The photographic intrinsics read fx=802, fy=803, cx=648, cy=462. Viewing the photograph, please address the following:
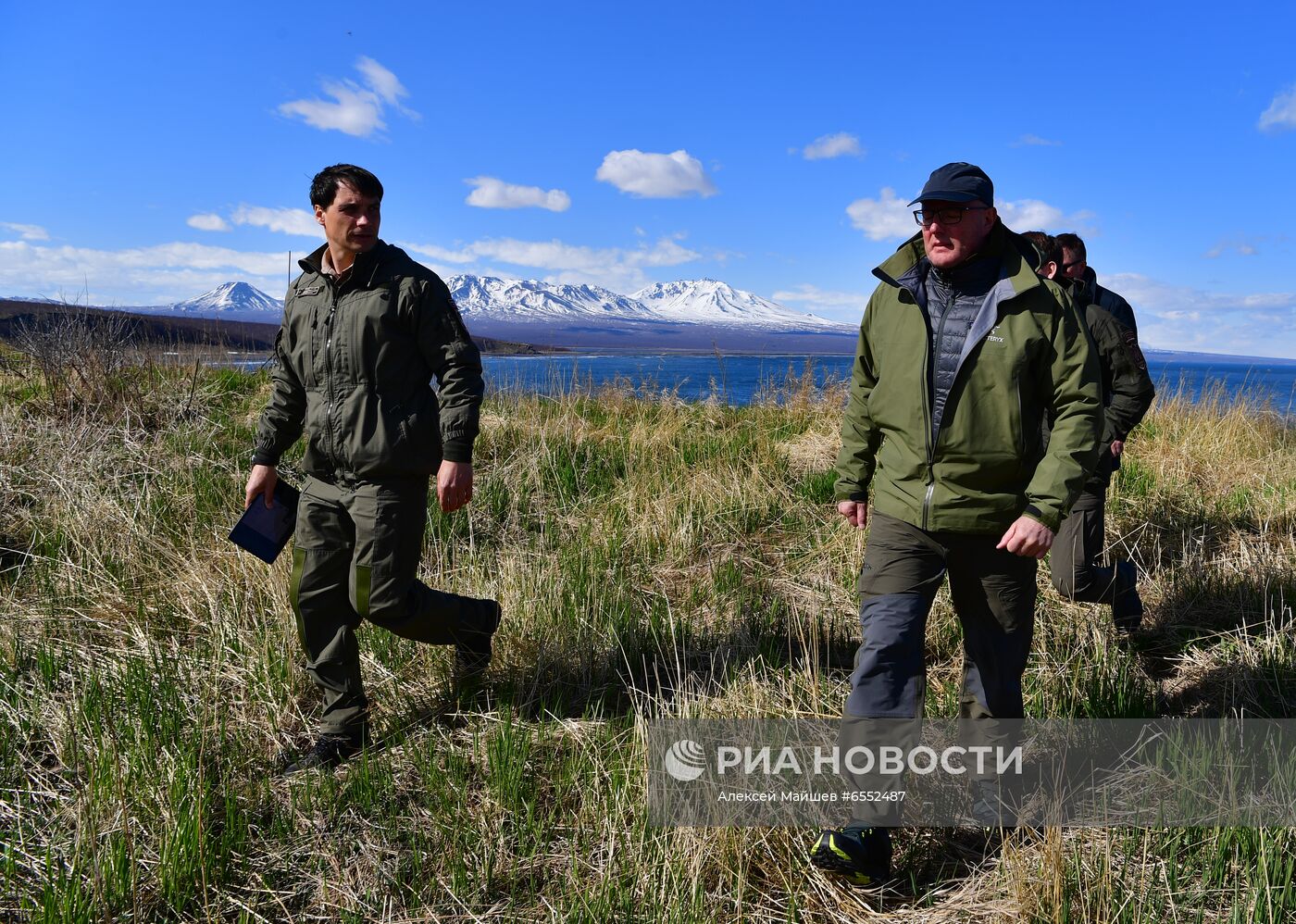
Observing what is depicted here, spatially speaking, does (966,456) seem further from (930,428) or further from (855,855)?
(855,855)

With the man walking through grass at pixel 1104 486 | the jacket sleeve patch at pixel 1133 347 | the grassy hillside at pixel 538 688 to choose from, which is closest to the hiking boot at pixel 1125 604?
the man walking through grass at pixel 1104 486

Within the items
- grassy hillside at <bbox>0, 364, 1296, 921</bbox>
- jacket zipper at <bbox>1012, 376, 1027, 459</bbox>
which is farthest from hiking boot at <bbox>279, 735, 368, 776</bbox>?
jacket zipper at <bbox>1012, 376, 1027, 459</bbox>

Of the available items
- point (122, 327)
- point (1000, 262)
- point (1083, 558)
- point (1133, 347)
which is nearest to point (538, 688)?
point (1000, 262)

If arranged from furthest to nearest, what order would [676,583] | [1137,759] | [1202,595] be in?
[676,583], [1202,595], [1137,759]

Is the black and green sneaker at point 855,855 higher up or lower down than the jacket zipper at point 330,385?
lower down

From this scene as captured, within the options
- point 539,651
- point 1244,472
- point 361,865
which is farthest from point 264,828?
point 1244,472

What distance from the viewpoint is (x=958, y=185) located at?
8.06 feet

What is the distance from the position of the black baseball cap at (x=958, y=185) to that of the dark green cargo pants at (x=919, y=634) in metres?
1.02

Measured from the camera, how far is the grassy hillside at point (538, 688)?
2.23 metres

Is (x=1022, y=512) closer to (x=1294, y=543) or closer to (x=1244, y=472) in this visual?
(x=1294, y=543)

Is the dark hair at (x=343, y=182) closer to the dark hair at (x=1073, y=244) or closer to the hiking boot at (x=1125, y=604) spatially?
the dark hair at (x=1073, y=244)

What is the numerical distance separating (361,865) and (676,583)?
2621 millimetres

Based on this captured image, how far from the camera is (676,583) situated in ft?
15.6

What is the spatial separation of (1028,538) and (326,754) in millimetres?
2570
